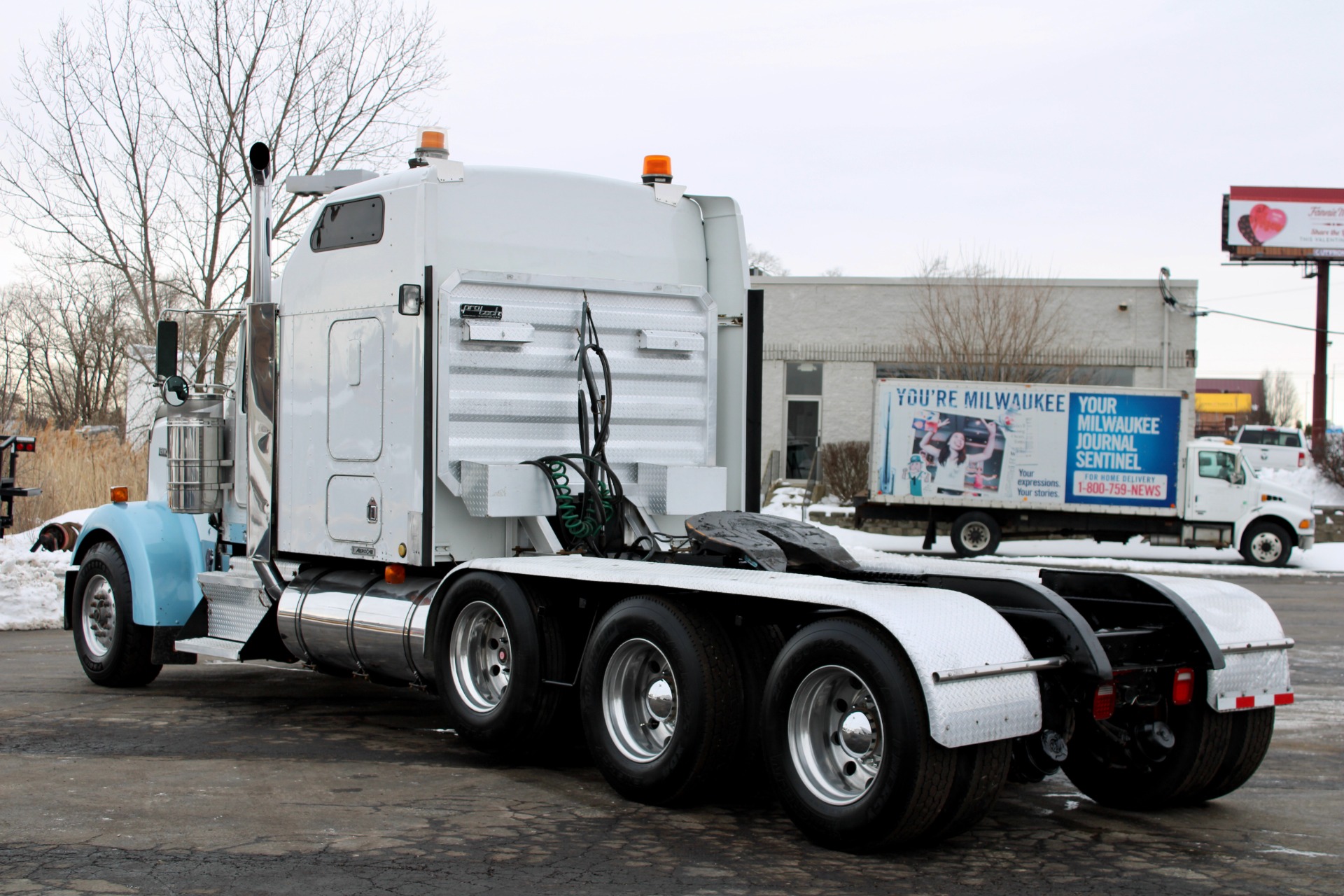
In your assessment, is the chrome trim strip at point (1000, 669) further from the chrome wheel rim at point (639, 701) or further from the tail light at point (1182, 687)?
the chrome wheel rim at point (639, 701)

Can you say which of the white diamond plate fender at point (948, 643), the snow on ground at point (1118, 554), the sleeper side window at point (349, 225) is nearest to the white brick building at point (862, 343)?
the snow on ground at point (1118, 554)

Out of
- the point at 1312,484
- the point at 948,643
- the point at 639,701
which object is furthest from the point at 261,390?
the point at 1312,484

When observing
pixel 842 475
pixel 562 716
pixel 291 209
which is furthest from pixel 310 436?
pixel 842 475

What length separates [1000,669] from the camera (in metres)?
5.00

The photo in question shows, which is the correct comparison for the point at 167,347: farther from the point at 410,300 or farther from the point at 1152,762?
the point at 1152,762

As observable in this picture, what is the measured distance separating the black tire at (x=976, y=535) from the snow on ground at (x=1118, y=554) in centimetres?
31

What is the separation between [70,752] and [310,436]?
7.56ft

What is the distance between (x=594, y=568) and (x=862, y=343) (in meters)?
30.9

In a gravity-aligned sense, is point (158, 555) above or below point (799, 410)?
below

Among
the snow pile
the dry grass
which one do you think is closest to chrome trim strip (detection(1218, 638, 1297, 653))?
the dry grass

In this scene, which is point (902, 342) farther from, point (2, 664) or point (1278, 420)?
point (1278, 420)

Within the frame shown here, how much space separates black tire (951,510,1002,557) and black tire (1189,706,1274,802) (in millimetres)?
17114

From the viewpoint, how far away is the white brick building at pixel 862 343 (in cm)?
3544

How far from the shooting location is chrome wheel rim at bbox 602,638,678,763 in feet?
19.8
